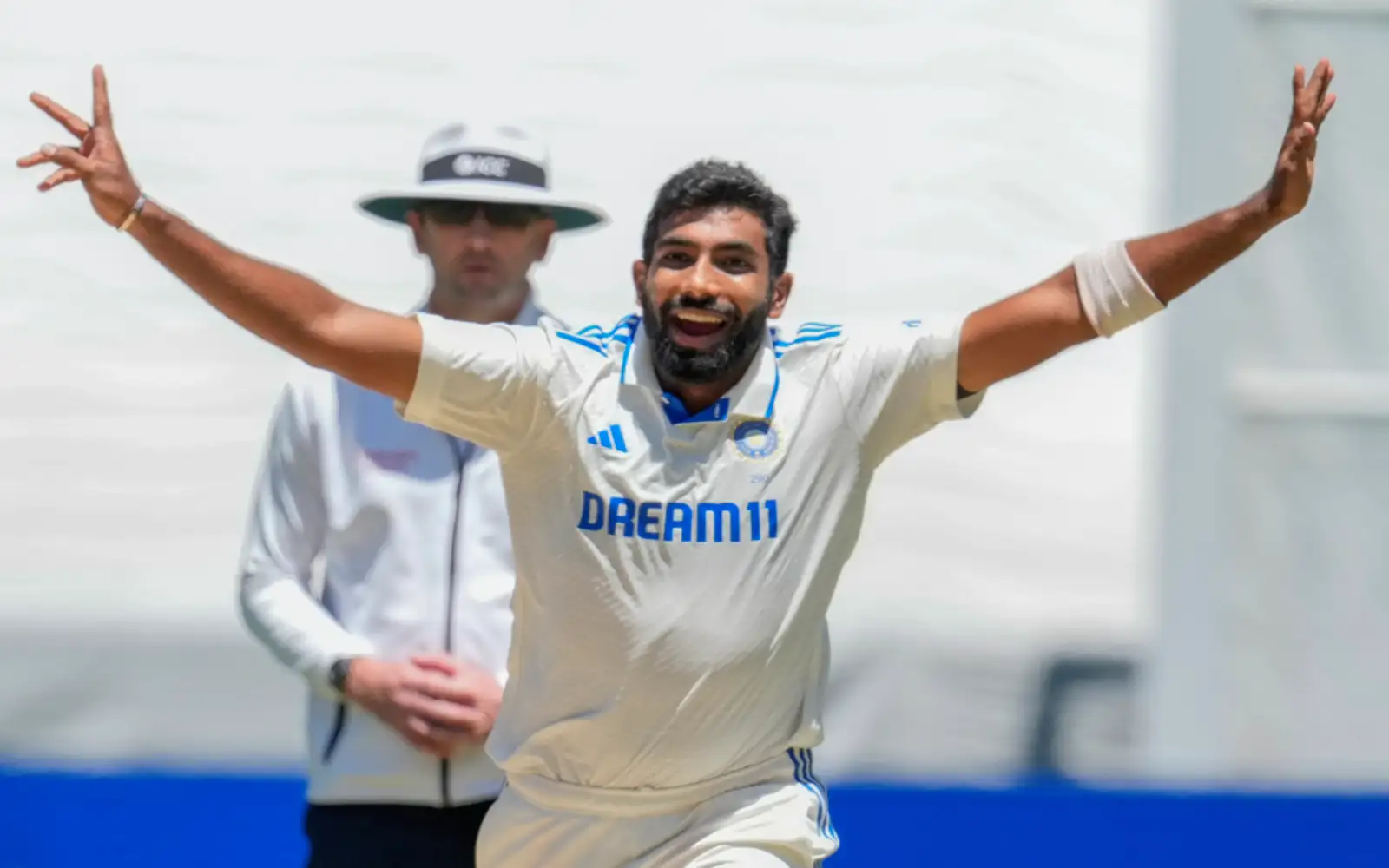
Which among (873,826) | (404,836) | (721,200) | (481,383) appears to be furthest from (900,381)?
(873,826)

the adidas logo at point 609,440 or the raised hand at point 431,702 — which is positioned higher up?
the adidas logo at point 609,440

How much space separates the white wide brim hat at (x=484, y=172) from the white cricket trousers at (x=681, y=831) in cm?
90

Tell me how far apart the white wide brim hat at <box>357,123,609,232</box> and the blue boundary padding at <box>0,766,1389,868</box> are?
124cm

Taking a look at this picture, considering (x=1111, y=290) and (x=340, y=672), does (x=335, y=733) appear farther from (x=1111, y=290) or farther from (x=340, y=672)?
(x=1111, y=290)

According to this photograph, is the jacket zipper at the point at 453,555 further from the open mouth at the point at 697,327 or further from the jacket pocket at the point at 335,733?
the open mouth at the point at 697,327

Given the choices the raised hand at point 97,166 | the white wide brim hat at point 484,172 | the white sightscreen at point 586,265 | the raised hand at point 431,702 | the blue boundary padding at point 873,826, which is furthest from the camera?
the white sightscreen at point 586,265

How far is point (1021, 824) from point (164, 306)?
2.04 m

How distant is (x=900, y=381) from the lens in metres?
2.58

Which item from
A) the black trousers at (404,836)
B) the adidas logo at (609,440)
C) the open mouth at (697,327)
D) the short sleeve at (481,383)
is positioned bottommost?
the black trousers at (404,836)

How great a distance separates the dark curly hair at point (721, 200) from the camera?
8.55ft

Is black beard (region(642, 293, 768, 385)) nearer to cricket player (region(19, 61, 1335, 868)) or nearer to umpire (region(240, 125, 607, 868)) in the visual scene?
cricket player (region(19, 61, 1335, 868))

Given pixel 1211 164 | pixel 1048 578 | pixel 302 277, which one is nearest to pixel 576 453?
pixel 302 277

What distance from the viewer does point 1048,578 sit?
4238 mm

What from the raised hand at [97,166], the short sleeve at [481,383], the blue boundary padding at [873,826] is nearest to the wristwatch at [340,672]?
the short sleeve at [481,383]
